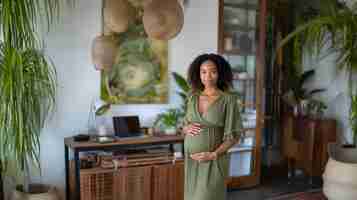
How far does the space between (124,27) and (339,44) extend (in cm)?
216

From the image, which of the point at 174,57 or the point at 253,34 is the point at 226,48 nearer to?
the point at 253,34

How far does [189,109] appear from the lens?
2217 millimetres

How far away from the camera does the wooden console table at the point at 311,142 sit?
4176mm

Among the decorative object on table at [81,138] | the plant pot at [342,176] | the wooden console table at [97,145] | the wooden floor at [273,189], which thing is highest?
the decorative object on table at [81,138]

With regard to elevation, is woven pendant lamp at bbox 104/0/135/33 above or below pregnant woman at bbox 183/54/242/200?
above

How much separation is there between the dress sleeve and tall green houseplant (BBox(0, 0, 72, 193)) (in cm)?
148

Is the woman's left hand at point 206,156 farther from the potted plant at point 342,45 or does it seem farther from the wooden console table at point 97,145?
the potted plant at point 342,45

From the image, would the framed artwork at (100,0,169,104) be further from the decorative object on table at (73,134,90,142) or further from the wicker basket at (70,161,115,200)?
the wicker basket at (70,161,115,200)

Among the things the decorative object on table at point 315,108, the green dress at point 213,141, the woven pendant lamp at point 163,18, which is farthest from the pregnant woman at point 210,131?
the decorative object on table at point 315,108

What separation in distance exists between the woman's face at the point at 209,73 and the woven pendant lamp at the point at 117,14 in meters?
1.34

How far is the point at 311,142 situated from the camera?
4168 millimetres

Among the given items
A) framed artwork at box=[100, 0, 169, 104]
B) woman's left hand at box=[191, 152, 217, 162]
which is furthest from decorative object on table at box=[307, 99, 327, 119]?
woman's left hand at box=[191, 152, 217, 162]

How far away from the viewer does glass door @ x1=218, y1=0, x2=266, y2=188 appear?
403cm

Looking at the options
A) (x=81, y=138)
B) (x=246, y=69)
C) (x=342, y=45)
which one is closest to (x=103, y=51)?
(x=81, y=138)
